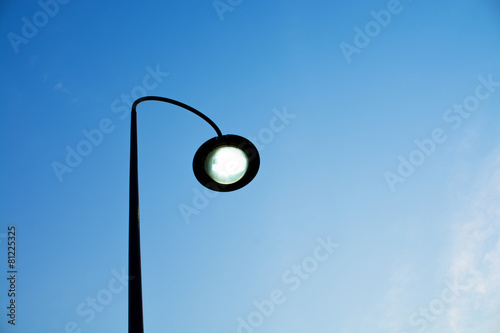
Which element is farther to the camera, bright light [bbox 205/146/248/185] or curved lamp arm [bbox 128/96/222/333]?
bright light [bbox 205/146/248/185]

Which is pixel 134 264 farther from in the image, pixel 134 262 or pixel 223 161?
pixel 223 161

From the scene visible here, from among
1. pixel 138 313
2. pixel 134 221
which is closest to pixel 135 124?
pixel 134 221

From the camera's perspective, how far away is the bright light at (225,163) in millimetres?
3662

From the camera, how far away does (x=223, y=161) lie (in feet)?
12.1

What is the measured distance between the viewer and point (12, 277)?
28.2 feet

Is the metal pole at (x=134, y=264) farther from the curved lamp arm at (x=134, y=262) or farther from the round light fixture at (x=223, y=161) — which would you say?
the round light fixture at (x=223, y=161)

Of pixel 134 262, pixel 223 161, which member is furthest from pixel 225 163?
pixel 134 262

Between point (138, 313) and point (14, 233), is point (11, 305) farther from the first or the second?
point (138, 313)

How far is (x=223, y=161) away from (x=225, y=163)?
0.11 feet

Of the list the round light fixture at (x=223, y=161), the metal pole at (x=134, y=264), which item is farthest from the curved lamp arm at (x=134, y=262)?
the round light fixture at (x=223, y=161)

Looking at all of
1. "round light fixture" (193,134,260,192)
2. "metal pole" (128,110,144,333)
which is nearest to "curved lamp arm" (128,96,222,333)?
"metal pole" (128,110,144,333)

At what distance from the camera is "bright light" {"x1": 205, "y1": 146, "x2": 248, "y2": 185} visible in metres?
3.66

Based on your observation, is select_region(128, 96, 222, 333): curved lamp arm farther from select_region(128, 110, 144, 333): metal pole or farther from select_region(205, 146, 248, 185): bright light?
select_region(205, 146, 248, 185): bright light

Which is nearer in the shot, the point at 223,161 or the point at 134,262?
the point at 134,262
